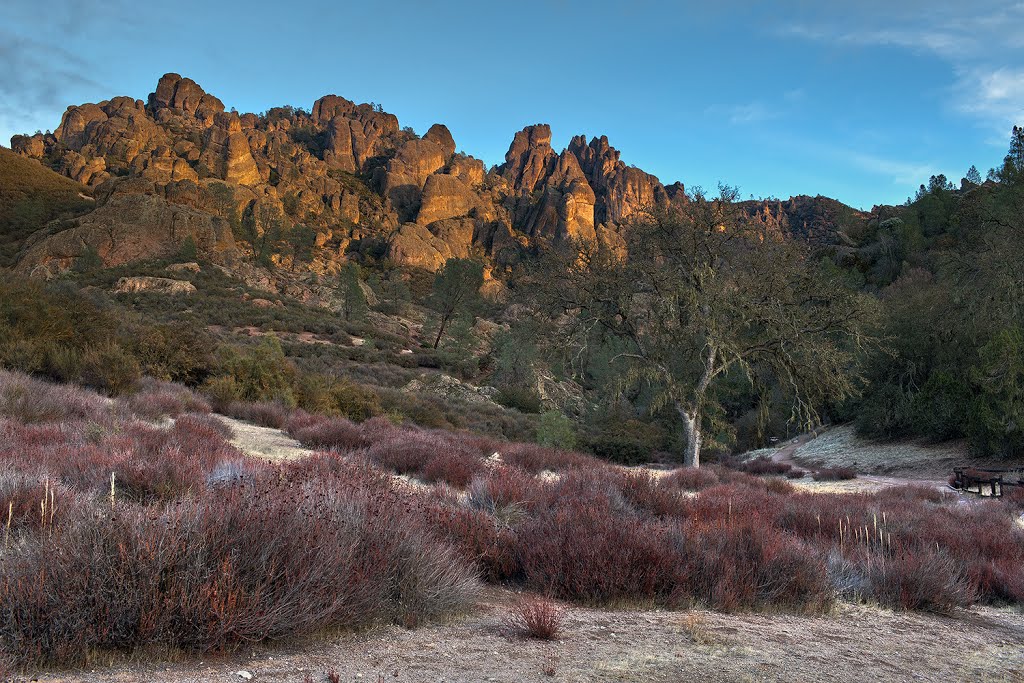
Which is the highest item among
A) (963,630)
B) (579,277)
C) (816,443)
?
(579,277)

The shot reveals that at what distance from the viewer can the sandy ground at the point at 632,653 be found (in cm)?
242

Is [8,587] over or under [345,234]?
under

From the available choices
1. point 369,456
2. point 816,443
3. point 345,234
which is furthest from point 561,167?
point 369,456

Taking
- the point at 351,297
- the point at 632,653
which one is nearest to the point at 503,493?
the point at 632,653

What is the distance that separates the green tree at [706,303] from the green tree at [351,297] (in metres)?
34.6

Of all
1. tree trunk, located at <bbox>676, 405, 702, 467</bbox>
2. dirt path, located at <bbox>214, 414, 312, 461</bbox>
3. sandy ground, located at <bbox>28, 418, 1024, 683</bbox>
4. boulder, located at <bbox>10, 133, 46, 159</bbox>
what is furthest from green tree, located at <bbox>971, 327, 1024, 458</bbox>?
boulder, located at <bbox>10, 133, 46, 159</bbox>

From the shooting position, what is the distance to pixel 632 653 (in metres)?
2.96

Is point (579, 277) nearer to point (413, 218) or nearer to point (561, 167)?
point (413, 218)

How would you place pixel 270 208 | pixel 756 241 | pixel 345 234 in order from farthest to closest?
pixel 345 234, pixel 270 208, pixel 756 241

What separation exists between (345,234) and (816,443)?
305ft

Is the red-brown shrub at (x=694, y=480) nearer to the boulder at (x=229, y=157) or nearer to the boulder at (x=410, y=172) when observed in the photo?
the boulder at (x=410, y=172)

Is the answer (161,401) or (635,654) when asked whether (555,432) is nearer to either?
(161,401)

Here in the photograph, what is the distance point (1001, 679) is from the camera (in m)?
3.23

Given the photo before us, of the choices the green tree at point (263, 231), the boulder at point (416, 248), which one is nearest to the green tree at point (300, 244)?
the green tree at point (263, 231)
